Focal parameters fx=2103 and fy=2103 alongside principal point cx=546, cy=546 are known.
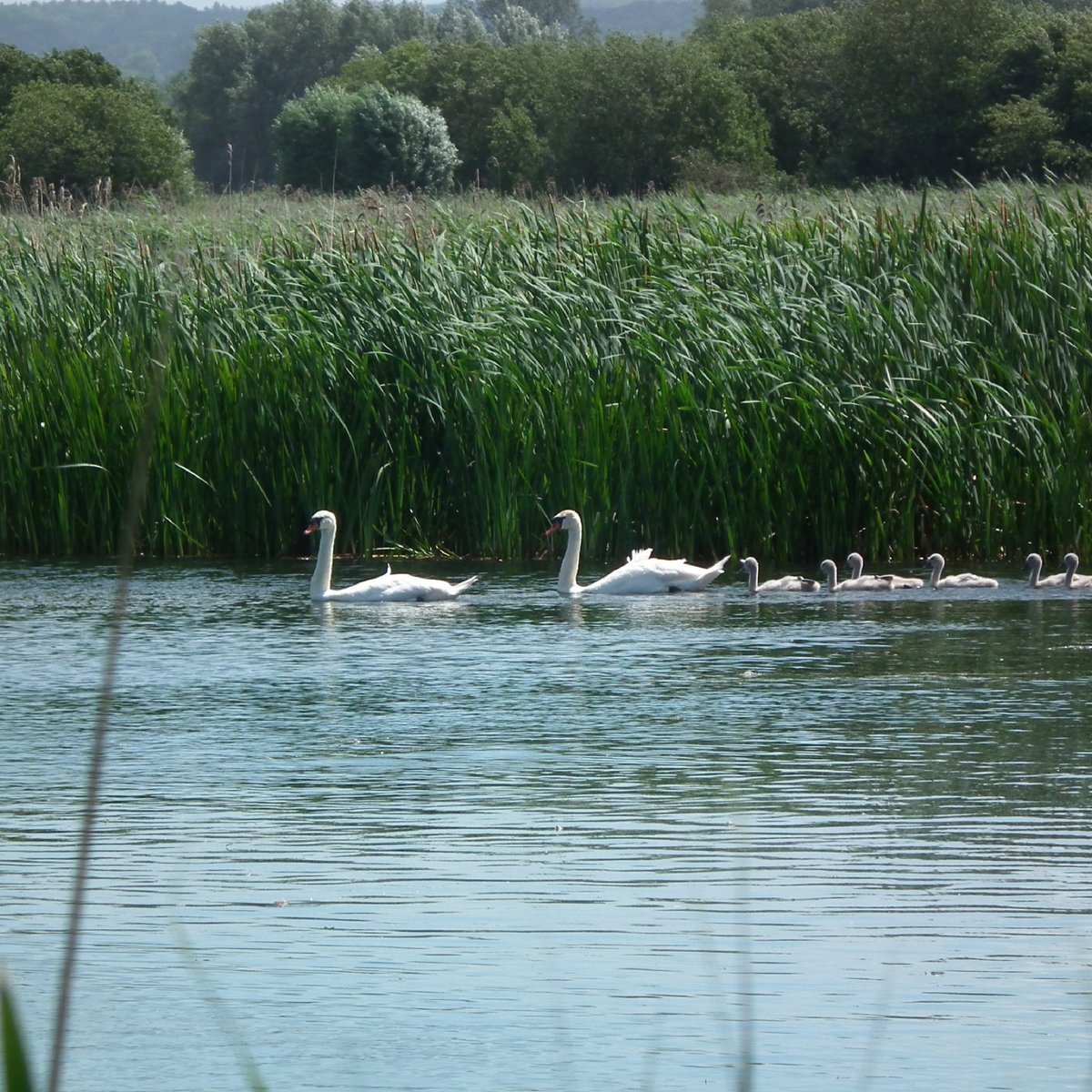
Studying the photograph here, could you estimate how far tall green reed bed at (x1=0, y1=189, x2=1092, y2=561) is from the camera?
37.0 ft

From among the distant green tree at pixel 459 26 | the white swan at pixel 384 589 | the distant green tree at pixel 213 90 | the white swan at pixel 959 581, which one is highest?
the distant green tree at pixel 459 26

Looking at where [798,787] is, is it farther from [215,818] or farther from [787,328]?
[787,328]

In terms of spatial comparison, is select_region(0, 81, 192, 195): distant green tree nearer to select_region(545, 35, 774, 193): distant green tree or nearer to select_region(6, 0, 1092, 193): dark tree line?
select_region(6, 0, 1092, 193): dark tree line

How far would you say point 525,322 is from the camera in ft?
38.8

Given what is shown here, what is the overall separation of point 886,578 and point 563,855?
5.03m

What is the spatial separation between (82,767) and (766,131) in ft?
136

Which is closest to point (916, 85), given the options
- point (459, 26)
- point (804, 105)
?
point (804, 105)

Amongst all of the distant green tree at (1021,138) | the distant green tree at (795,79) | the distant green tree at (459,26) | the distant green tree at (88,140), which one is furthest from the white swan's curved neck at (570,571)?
the distant green tree at (459,26)

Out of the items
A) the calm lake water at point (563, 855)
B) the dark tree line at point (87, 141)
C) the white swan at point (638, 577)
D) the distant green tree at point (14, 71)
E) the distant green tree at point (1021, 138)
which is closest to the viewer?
the calm lake water at point (563, 855)

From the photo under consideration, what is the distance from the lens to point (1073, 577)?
9.92 m

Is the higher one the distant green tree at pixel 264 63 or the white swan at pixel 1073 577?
the distant green tree at pixel 264 63

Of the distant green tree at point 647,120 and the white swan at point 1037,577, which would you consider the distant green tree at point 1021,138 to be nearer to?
the distant green tree at point 647,120

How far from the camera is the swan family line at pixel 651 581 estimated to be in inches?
396

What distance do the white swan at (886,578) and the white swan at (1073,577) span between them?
2.27ft
